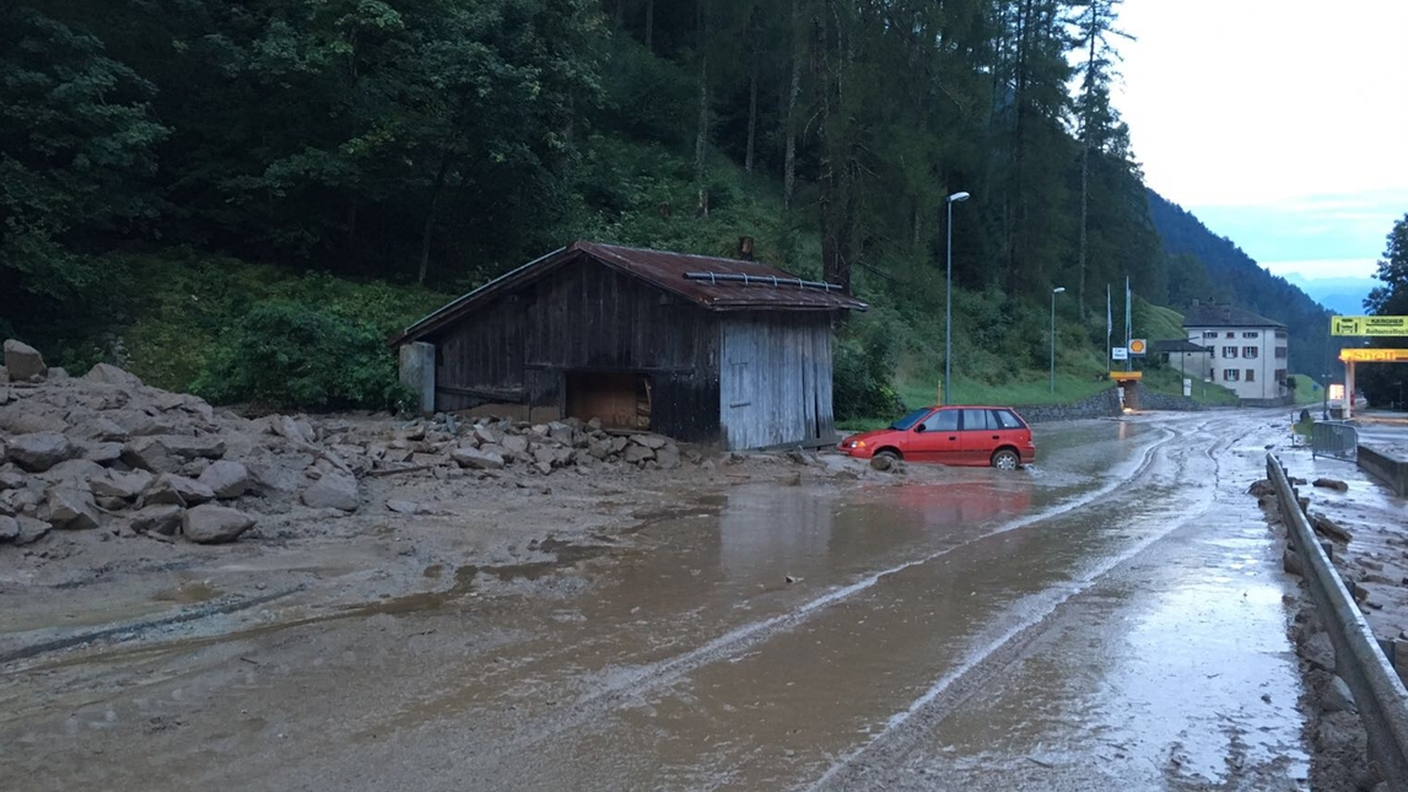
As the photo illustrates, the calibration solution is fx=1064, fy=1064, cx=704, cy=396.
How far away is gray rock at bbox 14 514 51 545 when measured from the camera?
1016 cm

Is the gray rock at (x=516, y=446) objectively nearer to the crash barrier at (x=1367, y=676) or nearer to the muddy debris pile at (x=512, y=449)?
the muddy debris pile at (x=512, y=449)

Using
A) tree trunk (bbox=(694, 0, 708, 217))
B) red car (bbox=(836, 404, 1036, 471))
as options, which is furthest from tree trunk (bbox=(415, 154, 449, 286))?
tree trunk (bbox=(694, 0, 708, 217))

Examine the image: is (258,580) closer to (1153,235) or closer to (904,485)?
(904,485)

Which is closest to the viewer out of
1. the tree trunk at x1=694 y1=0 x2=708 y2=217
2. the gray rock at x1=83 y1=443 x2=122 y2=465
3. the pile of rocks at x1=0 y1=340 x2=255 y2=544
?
the pile of rocks at x1=0 y1=340 x2=255 y2=544

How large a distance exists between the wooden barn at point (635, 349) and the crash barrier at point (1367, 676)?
1292cm

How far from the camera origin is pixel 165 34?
31219 millimetres

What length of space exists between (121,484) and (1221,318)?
114m

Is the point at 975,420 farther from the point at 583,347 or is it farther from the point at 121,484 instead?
the point at 121,484

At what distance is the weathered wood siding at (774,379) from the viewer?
72.1ft

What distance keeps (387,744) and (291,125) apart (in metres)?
29.5

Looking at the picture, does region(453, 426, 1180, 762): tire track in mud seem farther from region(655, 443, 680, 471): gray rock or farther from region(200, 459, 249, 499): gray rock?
region(655, 443, 680, 471): gray rock

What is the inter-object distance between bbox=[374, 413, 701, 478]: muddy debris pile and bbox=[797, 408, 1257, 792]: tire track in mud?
Result: 9.59 meters

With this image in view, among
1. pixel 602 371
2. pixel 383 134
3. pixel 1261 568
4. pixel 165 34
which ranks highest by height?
pixel 165 34

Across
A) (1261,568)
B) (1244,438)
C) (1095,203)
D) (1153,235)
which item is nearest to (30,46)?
(1261,568)
